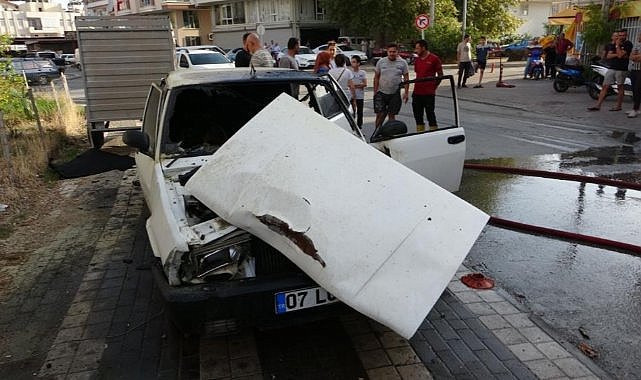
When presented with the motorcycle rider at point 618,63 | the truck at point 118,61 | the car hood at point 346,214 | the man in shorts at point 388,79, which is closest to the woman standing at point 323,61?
the man in shorts at point 388,79

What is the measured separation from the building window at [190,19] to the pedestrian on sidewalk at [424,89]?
2213 inches

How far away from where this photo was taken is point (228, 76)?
15.2 ft

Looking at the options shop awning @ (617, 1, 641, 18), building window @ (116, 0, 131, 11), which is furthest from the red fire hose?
building window @ (116, 0, 131, 11)

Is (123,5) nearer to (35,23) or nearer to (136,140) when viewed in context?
(35,23)

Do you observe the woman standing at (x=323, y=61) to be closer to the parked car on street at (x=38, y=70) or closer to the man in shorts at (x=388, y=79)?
the man in shorts at (x=388, y=79)

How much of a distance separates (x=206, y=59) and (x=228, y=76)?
16.5 meters

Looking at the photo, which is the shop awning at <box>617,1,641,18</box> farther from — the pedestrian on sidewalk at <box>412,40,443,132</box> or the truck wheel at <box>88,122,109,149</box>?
the truck wheel at <box>88,122,109,149</box>

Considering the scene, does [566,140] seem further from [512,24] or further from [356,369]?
[512,24]

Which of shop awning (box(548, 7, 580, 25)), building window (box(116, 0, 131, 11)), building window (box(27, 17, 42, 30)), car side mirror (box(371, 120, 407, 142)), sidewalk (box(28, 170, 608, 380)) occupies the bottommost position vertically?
sidewalk (box(28, 170, 608, 380))

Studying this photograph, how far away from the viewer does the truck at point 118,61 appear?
31.5 ft

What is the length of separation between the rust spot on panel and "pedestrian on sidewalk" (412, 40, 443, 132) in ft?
18.0

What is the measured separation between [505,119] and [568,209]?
6.75 m

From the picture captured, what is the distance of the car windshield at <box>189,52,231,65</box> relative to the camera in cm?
1989

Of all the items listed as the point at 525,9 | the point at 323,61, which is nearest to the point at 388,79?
the point at 323,61
